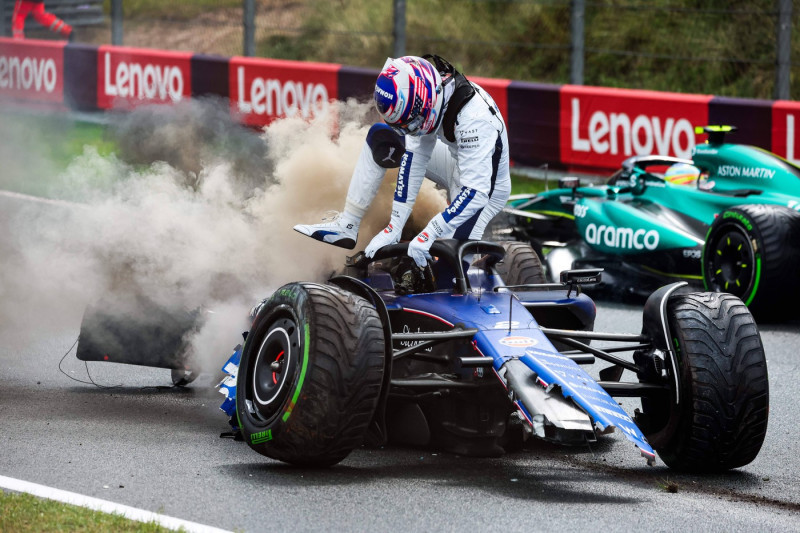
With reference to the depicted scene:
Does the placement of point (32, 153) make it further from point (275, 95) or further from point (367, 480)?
point (367, 480)

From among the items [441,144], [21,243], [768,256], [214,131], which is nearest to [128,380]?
[21,243]

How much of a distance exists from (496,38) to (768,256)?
10.0 m

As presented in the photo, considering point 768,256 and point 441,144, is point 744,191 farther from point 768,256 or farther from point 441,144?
Result: point 441,144

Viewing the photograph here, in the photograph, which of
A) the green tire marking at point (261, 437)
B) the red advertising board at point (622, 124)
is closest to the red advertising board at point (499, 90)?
the red advertising board at point (622, 124)

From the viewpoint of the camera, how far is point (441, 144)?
8.11 metres

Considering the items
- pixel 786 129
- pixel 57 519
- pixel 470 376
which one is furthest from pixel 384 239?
pixel 786 129

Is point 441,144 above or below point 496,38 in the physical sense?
below

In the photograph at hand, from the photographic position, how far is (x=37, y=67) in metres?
20.8

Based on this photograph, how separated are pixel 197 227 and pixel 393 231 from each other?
1533 mm

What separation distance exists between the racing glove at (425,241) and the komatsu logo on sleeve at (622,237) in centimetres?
488

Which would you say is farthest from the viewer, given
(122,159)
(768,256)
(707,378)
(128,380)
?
(768,256)

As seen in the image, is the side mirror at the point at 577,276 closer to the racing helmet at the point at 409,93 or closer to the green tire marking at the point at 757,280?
the racing helmet at the point at 409,93

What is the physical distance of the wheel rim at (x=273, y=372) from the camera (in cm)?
627

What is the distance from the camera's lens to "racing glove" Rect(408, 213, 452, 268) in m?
7.09
